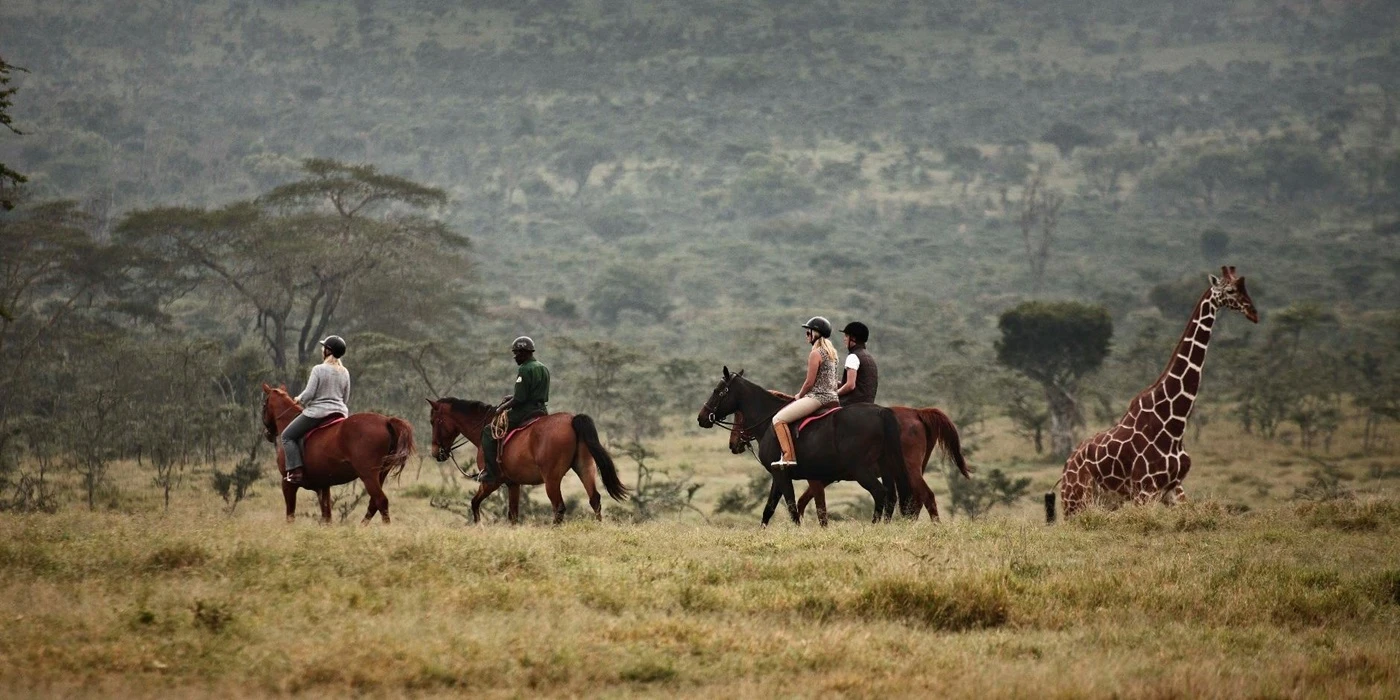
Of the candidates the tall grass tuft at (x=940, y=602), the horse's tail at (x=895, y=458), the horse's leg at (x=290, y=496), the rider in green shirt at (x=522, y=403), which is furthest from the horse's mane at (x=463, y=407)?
the tall grass tuft at (x=940, y=602)

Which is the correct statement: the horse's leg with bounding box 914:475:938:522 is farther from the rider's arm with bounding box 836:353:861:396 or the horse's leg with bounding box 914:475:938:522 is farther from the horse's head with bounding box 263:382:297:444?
the horse's head with bounding box 263:382:297:444

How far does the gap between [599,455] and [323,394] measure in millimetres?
2789

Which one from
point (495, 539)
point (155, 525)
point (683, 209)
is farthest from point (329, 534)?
point (683, 209)

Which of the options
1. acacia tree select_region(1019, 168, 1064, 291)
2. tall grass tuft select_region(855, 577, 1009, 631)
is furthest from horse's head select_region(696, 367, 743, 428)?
acacia tree select_region(1019, 168, 1064, 291)

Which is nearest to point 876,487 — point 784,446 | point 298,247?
point 784,446

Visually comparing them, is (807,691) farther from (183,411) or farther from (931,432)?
(183,411)

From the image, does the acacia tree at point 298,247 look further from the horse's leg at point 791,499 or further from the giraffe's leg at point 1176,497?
Answer: the giraffe's leg at point 1176,497

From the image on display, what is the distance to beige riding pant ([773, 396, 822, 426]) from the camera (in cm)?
1366

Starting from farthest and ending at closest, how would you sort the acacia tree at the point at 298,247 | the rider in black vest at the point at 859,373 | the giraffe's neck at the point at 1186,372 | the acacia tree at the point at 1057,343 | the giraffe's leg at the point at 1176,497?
the acacia tree at the point at 298,247
the acacia tree at the point at 1057,343
the giraffe's neck at the point at 1186,372
the giraffe's leg at the point at 1176,497
the rider in black vest at the point at 859,373

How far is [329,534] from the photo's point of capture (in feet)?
36.0

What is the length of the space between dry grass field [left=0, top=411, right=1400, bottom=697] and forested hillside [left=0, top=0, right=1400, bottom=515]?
9.03 metres

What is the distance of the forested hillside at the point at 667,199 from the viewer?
39281mm

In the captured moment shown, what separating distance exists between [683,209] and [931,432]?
91.8 metres

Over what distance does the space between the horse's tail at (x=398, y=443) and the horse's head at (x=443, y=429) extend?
0.84 m
